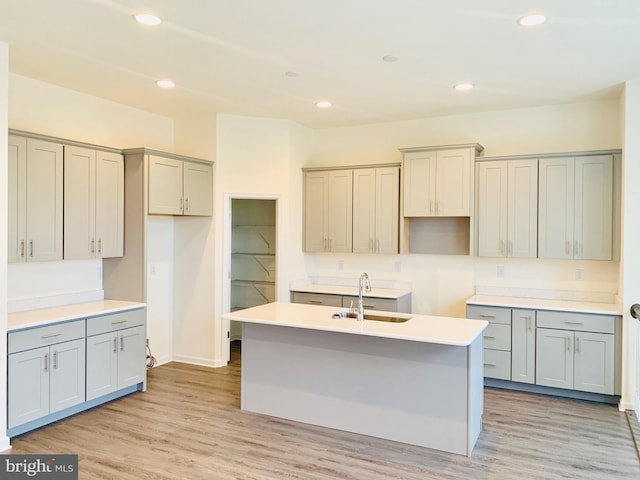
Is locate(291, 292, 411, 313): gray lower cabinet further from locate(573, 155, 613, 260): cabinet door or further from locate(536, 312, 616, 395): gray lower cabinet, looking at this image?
locate(573, 155, 613, 260): cabinet door

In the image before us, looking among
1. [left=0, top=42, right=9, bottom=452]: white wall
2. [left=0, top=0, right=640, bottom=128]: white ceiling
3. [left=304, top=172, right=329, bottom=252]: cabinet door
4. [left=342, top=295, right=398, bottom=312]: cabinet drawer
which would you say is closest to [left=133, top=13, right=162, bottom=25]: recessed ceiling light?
[left=0, top=0, right=640, bottom=128]: white ceiling

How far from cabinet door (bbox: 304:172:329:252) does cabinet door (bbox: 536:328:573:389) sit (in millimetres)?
2564

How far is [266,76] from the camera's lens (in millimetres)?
4074

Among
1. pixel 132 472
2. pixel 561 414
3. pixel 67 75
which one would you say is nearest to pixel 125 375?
pixel 132 472

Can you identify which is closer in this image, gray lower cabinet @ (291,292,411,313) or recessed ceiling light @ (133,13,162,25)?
recessed ceiling light @ (133,13,162,25)

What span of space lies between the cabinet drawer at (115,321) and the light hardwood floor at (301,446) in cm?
67

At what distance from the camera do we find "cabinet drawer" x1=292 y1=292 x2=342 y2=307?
217 inches

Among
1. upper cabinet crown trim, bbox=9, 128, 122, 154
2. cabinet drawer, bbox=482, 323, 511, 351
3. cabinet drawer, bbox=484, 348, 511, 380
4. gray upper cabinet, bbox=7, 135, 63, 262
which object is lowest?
cabinet drawer, bbox=484, 348, 511, 380

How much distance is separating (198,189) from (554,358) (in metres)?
3.90

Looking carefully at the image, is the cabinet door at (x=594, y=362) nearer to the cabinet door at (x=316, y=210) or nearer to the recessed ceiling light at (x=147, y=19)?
the cabinet door at (x=316, y=210)

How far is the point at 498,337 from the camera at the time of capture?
4.74 m

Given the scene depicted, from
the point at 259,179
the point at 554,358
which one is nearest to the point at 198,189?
the point at 259,179

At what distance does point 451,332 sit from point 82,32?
3129 millimetres

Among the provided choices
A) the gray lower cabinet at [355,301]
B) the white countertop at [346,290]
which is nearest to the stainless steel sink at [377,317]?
the gray lower cabinet at [355,301]
